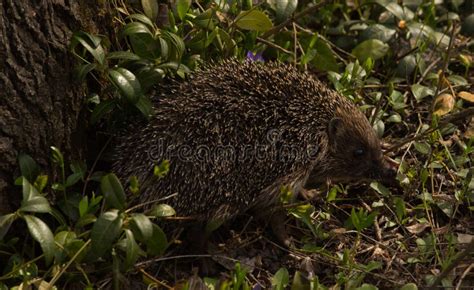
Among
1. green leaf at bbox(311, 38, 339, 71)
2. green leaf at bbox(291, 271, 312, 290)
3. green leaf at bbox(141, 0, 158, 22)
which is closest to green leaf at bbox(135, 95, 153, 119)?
green leaf at bbox(141, 0, 158, 22)

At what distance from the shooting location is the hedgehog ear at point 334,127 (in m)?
5.80

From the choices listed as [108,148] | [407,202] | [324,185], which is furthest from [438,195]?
[108,148]

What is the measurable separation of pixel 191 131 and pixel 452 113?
2.70m

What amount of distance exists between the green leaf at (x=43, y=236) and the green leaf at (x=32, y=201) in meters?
0.07

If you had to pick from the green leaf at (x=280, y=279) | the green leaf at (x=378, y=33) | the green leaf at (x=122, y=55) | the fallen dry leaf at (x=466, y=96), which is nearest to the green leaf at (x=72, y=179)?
the green leaf at (x=122, y=55)

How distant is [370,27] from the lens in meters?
7.18

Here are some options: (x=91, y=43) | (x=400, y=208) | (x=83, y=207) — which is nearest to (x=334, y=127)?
(x=400, y=208)

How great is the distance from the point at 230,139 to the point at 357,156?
1357mm

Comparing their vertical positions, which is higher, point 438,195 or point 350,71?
point 350,71

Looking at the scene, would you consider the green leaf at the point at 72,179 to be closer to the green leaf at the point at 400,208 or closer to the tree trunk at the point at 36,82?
the tree trunk at the point at 36,82

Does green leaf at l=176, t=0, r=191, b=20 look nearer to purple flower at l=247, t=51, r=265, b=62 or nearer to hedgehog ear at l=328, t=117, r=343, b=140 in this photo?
purple flower at l=247, t=51, r=265, b=62

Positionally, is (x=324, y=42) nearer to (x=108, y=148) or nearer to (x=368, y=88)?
(x=368, y=88)

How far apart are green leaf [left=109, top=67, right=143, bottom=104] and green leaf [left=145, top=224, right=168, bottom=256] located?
906 mm

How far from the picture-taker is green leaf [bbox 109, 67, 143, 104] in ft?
16.1
